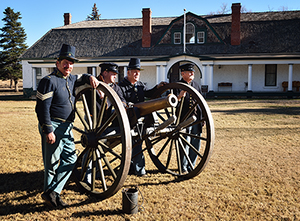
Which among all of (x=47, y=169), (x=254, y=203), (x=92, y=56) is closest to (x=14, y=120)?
(x=47, y=169)

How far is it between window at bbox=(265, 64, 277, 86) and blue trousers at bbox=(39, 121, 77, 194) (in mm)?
21440

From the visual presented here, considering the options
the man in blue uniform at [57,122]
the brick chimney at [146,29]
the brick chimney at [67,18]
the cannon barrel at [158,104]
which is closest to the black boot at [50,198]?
the man in blue uniform at [57,122]

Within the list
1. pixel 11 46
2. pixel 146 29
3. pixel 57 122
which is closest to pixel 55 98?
pixel 57 122

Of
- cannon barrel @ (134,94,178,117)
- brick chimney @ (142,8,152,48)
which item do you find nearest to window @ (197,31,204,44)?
brick chimney @ (142,8,152,48)

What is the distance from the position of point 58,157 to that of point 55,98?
711 mm

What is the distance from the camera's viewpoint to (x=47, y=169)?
11.3 feet

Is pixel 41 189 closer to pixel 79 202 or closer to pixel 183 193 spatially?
pixel 79 202

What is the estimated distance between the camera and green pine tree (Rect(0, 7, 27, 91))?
3278cm

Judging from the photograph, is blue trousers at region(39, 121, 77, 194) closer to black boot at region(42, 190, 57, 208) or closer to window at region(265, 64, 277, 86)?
black boot at region(42, 190, 57, 208)

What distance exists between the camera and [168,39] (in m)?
23.5

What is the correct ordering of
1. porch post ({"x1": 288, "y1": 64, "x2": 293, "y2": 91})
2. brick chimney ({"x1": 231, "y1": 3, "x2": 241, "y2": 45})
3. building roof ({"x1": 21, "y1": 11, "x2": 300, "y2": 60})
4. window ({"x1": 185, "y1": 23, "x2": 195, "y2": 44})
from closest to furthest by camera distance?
1. porch post ({"x1": 288, "y1": 64, "x2": 293, "y2": 91})
2. building roof ({"x1": 21, "y1": 11, "x2": 300, "y2": 60})
3. brick chimney ({"x1": 231, "y1": 3, "x2": 241, "y2": 45})
4. window ({"x1": 185, "y1": 23, "x2": 195, "y2": 44})

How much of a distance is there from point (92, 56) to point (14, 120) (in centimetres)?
1373

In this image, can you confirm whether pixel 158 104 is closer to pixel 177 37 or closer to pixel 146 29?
pixel 177 37

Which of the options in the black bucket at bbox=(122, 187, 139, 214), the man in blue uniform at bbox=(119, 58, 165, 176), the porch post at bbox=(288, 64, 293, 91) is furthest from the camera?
the porch post at bbox=(288, 64, 293, 91)
